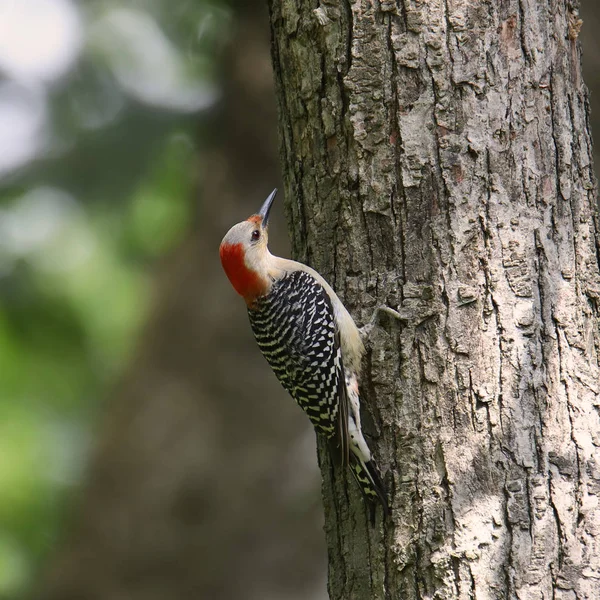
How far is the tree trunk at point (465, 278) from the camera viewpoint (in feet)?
11.7

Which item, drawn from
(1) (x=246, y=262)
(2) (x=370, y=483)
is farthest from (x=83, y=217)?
(2) (x=370, y=483)

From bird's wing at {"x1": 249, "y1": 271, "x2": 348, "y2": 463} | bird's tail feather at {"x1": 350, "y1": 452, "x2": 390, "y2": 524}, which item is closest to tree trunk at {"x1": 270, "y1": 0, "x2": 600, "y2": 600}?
bird's tail feather at {"x1": 350, "y1": 452, "x2": 390, "y2": 524}

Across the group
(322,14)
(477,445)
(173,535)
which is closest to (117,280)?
Answer: (173,535)

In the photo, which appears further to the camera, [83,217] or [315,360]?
[83,217]

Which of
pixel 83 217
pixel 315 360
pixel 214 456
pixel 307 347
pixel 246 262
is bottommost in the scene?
pixel 315 360

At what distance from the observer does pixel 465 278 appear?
12.4 ft

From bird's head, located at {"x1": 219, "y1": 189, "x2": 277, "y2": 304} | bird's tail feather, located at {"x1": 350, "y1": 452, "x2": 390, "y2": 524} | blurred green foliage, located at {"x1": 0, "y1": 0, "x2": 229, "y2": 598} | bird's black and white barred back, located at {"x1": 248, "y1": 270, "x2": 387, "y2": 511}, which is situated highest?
blurred green foliage, located at {"x1": 0, "y1": 0, "x2": 229, "y2": 598}

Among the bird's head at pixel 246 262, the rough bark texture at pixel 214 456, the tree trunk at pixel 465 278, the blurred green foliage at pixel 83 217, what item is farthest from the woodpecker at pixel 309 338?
the blurred green foliage at pixel 83 217

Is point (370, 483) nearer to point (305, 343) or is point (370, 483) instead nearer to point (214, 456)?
point (305, 343)

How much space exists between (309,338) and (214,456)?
3.16 meters

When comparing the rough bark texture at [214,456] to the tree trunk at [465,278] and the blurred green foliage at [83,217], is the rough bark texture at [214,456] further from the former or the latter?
the tree trunk at [465,278]

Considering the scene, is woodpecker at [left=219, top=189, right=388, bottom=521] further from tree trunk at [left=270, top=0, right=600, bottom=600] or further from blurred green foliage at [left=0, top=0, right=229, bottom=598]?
blurred green foliage at [left=0, top=0, right=229, bottom=598]

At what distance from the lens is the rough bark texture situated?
296 inches

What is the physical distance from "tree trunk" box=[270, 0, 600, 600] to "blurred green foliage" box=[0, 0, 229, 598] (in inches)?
204
